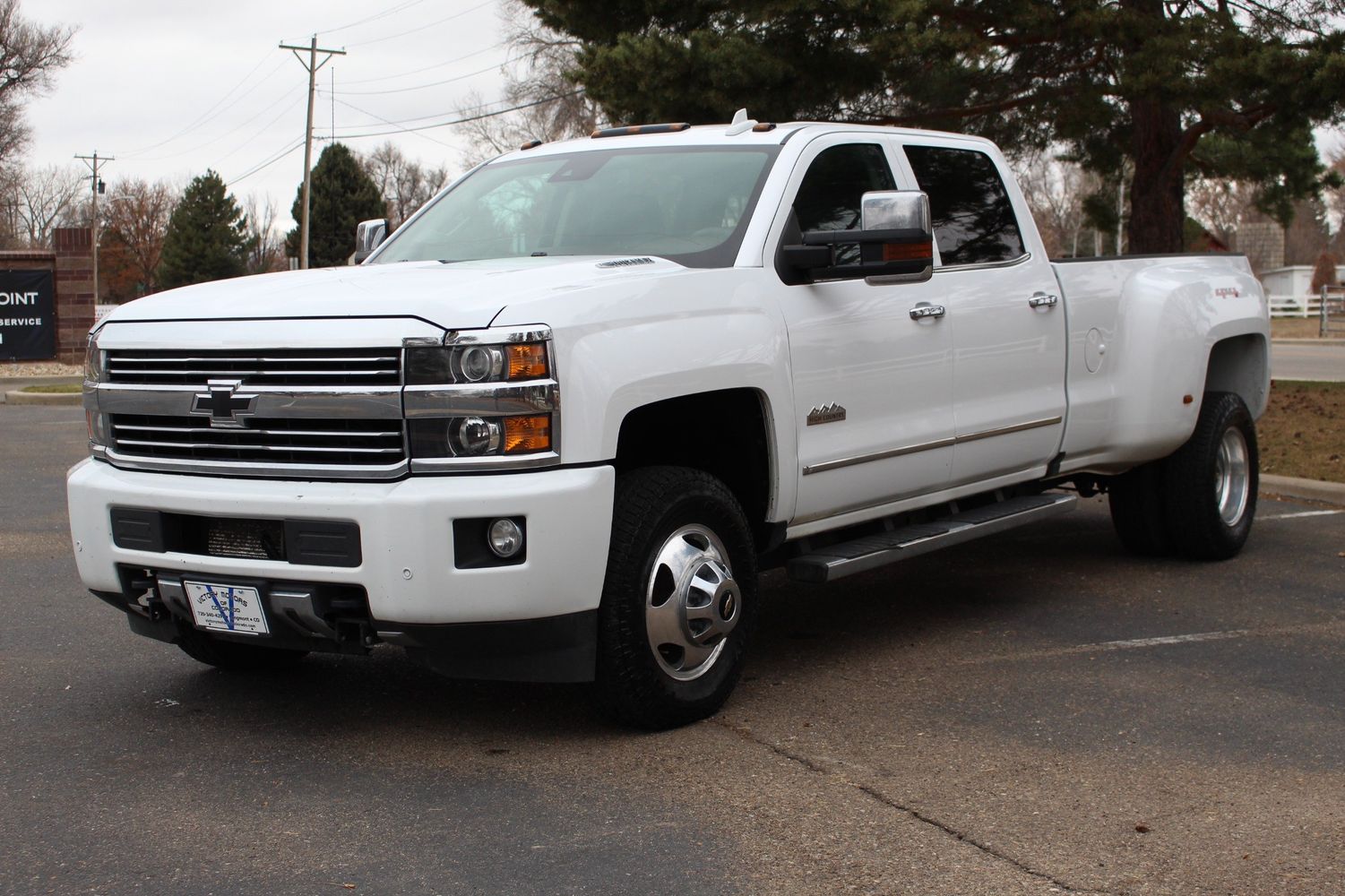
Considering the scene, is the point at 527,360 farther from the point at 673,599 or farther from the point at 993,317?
the point at 993,317

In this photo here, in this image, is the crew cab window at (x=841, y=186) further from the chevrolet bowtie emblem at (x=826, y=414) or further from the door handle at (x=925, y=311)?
the chevrolet bowtie emblem at (x=826, y=414)

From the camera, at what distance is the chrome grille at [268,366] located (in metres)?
4.46

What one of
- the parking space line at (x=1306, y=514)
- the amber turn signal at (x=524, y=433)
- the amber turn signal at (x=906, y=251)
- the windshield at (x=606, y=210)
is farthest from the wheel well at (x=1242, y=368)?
the amber turn signal at (x=524, y=433)

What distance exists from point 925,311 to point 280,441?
8.39 ft

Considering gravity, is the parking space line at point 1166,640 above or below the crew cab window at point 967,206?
below

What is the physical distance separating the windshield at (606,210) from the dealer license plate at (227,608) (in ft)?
5.82

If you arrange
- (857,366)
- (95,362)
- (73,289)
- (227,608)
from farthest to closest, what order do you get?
(73,289), (857,366), (95,362), (227,608)

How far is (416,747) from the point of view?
191 inches

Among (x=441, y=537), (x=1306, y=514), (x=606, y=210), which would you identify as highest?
(x=606, y=210)


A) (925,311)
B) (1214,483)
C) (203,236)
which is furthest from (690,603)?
(203,236)

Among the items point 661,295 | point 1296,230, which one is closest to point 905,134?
point 661,295

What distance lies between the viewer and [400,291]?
464cm

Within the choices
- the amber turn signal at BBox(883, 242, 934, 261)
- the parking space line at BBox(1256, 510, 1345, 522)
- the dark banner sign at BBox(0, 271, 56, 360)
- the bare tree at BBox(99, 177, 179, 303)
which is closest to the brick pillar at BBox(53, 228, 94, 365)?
the dark banner sign at BBox(0, 271, 56, 360)

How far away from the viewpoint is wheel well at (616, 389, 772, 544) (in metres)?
5.14
